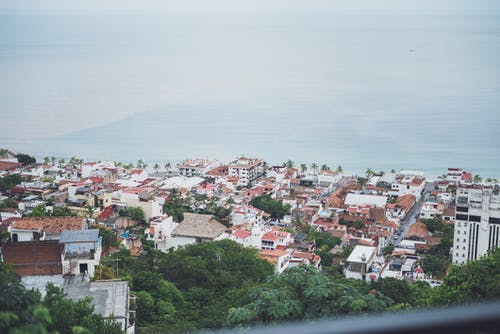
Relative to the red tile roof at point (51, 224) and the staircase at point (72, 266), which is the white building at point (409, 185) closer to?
the red tile roof at point (51, 224)

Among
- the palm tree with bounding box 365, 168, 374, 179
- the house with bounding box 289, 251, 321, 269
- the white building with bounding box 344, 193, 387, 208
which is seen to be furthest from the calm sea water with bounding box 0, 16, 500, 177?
the house with bounding box 289, 251, 321, 269

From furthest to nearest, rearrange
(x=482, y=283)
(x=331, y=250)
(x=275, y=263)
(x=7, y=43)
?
(x=7, y=43), (x=331, y=250), (x=275, y=263), (x=482, y=283)

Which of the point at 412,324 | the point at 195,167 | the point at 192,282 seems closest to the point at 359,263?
the point at 192,282

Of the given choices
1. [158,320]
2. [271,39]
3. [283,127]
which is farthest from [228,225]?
[271,39]

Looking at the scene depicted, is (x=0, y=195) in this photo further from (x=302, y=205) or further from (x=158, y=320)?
(x=158, y=320)

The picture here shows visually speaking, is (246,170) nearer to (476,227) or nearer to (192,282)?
(476,227)

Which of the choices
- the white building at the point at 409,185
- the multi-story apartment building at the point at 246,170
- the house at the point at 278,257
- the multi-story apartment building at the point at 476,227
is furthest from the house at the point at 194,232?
the white building at the point at 409,185
